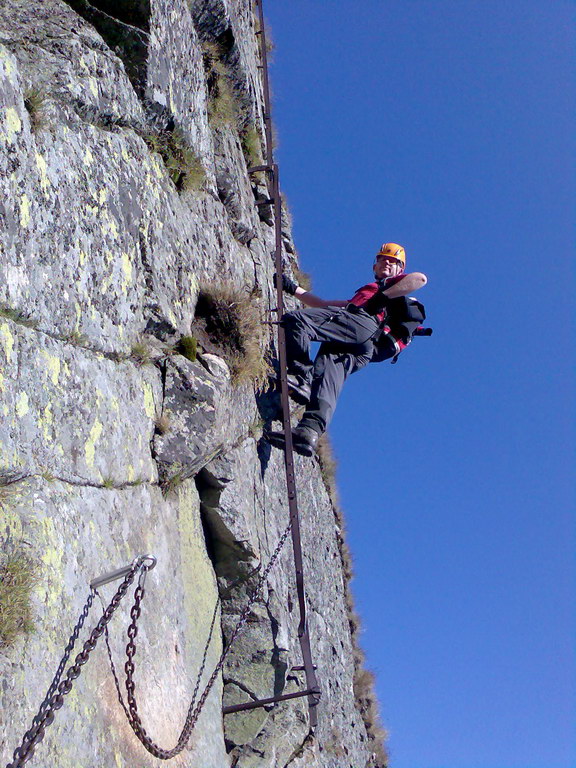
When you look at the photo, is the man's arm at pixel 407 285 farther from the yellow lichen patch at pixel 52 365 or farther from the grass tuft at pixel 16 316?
the grass tuft at pixel 16 316

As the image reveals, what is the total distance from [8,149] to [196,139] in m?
3.56

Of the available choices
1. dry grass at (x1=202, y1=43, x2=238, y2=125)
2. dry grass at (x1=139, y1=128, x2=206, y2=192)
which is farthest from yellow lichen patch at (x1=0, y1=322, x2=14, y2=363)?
dry grass at (x1=202, y1=43, x2=238, y2=125)

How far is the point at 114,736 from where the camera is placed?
4.35 metres

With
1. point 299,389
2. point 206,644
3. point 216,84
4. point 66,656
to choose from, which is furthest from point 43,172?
point 216,84

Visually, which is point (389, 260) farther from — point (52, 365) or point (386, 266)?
point (52, 365)

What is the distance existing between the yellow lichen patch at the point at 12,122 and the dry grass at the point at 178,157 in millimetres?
2268

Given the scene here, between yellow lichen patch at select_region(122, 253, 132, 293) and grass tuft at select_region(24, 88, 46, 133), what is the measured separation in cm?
122

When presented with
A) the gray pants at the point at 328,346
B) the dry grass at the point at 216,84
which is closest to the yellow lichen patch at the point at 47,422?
the gray pants at the point at 328,346

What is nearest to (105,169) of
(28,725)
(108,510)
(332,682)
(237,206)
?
(108,510)

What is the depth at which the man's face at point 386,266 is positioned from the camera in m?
9.39

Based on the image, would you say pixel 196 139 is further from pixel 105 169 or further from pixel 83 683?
pixel 83 683

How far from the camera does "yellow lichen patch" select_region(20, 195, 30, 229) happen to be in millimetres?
4633

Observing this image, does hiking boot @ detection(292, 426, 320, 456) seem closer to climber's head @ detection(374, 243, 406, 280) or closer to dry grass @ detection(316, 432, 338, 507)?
climber's head @ detection(374, 243, 406, 280)

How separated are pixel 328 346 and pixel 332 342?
145 mm
